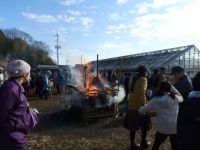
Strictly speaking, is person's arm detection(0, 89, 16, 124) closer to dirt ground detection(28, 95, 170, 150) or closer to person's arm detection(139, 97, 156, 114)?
person's arm detection(139, 97, 156, 114)

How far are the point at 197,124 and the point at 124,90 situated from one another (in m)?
16.5

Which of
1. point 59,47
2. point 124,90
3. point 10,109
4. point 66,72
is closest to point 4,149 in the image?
point 10,109

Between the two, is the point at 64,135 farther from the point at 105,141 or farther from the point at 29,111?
the point at 29,111

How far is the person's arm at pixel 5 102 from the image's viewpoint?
478cm

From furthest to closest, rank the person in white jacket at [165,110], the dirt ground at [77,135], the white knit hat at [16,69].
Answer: the dirt ground at [77,135], the person in white jacket at [165,110], the white knit hat at [16,69]

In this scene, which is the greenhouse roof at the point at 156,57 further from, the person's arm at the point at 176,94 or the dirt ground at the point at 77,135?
the person's arm at the point at 176,94

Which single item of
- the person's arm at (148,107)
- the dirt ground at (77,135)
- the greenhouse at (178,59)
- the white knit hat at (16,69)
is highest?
the greenhouse at (178,59)

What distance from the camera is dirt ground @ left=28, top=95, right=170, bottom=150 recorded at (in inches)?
372

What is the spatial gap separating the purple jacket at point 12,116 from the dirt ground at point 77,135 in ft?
13.4

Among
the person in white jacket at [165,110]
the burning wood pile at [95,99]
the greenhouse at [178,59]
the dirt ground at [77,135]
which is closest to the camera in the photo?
the person in white jacket at [165,110]

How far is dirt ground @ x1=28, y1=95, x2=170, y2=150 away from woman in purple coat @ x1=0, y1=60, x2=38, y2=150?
4.04m

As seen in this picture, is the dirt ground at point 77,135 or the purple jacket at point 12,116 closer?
the purple jacket at point 12,116

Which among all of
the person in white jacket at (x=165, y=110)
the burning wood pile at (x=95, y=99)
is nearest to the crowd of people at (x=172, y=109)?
the person in white jacket at (x=165, y=110)

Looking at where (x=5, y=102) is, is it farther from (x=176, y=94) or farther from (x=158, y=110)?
(x=176, y=94)
